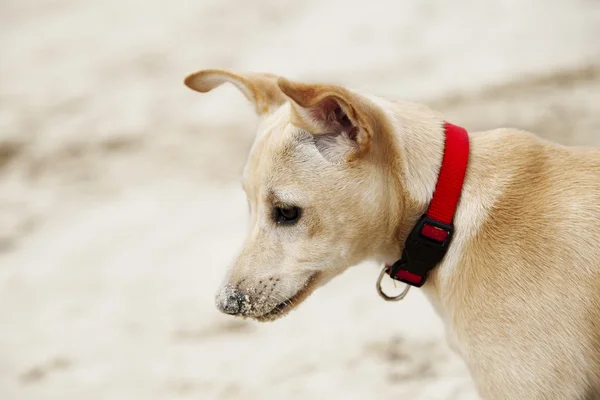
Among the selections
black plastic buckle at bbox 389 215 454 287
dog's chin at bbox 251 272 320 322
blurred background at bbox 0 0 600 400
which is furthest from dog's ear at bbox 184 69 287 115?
blurred background at bbox 0 0 600 400

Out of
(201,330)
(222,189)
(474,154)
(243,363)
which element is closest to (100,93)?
(222,189)

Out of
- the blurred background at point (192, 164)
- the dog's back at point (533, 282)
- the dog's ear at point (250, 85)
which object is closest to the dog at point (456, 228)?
the dog's back at point (533, 282)

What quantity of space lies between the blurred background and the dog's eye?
1513 mm

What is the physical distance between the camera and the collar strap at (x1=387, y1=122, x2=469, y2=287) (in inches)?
105

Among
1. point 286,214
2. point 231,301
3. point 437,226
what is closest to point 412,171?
point 437,226

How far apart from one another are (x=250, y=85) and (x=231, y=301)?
39.3 inches

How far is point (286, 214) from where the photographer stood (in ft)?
9.19

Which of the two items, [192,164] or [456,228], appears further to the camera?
[192,164]

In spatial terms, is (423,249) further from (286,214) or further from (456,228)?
(286,214)

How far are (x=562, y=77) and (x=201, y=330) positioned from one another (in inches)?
182

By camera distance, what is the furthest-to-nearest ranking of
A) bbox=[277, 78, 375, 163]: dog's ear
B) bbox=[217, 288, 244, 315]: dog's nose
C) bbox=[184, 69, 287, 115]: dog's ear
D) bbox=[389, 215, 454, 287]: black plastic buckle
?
bbox=[184, 69, 287, 115]: dog's ear, bbox=[217, 288, 244, 315]: dog's nose, bbox=[389, 215, 454, 287]: black plastic buckle, bbox=[277, 78, 375, 163]: dog's ear

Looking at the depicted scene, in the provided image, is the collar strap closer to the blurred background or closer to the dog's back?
the dog's back

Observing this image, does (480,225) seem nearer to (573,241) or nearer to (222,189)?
(573,241)

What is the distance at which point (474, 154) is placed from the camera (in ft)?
9.23
